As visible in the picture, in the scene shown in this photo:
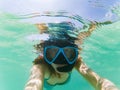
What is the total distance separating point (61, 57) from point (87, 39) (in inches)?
280

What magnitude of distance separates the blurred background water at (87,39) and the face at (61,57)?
6.94ft

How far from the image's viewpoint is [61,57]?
307 inches

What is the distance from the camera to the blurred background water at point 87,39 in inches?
378

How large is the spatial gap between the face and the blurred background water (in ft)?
6.94

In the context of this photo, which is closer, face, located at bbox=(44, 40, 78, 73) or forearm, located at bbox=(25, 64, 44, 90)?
forearm, located at bbox=(25, 64, 44, 90)

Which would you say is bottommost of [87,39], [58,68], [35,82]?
[87,39]

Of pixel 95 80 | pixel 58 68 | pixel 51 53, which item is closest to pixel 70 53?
pixel 51 53

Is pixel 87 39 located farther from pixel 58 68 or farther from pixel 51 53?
pixel 58 68

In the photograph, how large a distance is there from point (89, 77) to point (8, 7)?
4718 millimetres

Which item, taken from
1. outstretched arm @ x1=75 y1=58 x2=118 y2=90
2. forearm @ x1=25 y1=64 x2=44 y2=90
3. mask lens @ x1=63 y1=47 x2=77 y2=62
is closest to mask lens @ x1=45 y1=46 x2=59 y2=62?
mask lens @ x1=63 y1=47 x2=77 y2=62

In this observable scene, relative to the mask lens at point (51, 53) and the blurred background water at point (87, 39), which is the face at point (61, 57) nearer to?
the mask lens at point (51, 53)

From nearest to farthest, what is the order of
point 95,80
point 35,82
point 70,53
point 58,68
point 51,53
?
point 35,82 → point 58,68 → point 95,80 → point 51,53 → point 70,53

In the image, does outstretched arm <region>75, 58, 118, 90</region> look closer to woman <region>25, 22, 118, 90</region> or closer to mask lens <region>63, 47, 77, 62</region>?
woman <region>25, 22, 118, 90</region>

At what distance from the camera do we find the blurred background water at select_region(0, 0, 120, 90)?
9.59m
